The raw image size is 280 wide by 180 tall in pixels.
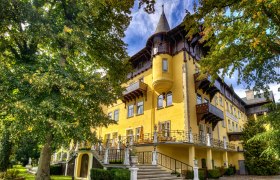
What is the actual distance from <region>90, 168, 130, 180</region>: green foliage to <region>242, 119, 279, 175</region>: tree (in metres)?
19.1

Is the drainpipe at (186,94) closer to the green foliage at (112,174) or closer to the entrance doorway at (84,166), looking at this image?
the green foliage at (112,174)

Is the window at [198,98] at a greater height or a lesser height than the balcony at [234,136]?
greater

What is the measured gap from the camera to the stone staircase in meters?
13.5

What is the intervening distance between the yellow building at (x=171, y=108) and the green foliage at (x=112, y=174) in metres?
3.10

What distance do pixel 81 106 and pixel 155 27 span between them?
16.6 metres

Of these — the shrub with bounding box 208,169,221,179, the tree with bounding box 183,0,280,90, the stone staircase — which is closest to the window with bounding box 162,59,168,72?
the tree with bounding box 183,0,280,90

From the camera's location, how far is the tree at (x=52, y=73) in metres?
9.30

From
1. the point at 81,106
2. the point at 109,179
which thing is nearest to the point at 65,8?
the point at 81,106

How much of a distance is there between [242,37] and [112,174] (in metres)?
11.0

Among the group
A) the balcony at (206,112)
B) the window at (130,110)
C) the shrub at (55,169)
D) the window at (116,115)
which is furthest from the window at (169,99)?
the shrub at (55,169)

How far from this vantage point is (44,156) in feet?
37.7

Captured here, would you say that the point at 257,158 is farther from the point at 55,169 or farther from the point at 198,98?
the point at 55,169

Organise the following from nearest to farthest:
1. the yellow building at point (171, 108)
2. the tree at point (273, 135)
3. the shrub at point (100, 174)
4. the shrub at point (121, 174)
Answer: the tree at point (273, 135)
the shrub at point (121, 174)
the shrub at point (100, 174)
the yellow building at point (171, 108)

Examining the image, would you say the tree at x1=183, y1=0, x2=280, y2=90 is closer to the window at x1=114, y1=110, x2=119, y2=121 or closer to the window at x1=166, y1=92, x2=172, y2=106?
the window at x1=166, y1=92, x2=172, y2=106
